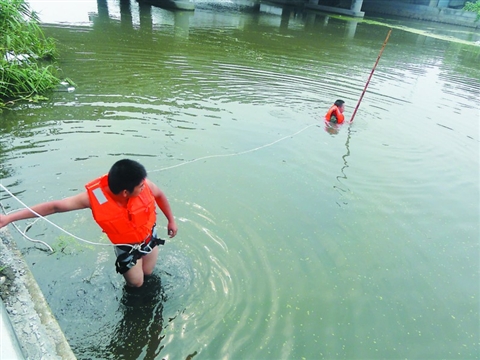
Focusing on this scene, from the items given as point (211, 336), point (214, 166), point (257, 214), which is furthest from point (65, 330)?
point (214, 166)

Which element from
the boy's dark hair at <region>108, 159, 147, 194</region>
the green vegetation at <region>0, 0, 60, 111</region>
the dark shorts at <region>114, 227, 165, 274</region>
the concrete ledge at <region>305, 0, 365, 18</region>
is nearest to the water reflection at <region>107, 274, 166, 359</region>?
the dark shorts at <region>114, 227, 165, 274</region>

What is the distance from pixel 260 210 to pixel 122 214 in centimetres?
258

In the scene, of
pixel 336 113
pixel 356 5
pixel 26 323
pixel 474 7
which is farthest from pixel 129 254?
pixel 474 7

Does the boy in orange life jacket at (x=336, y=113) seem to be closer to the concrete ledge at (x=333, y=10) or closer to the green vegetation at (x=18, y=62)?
the green vegetation at (x=18, y=62)

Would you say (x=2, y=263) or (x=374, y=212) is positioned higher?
(x=2, y=263)

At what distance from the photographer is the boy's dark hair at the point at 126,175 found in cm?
238

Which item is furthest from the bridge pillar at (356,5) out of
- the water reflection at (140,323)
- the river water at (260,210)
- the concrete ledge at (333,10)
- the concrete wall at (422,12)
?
the water reflection at (140,323)

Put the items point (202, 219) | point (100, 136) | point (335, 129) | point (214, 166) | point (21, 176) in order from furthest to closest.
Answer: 1. point (335, 129)
2. point (100, 136)
3. point (214, 166)
4. point (21, 176)
5. point (202, 219)

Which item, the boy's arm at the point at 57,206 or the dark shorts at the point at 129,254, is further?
the dark shorts at the point at 129,254

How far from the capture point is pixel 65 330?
303cm

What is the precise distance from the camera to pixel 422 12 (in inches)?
1476

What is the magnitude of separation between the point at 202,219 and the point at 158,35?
12.5 meters

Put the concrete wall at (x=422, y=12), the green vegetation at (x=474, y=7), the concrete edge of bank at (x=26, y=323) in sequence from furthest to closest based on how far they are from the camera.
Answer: the concrete wall at (x=422, y=12) → the green vegetation at (x=474, y=7) → the concrete edge of bank at (x=26, y=323)

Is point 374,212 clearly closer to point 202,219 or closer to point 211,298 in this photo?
point 202,219
